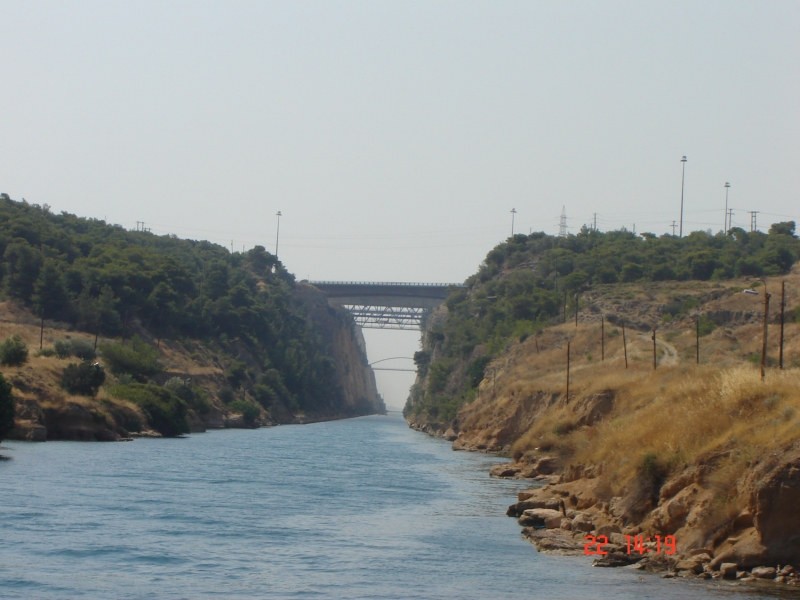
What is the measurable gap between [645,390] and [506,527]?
19444mm

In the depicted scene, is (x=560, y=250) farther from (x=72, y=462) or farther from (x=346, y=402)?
(x=72, y=462)

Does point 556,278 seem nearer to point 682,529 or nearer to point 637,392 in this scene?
point 637,392

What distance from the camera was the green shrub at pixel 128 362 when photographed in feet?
239

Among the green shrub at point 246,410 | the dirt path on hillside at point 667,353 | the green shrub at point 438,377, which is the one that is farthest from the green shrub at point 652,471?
the green shrub at point 438,377

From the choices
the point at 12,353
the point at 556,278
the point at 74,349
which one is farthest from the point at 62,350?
the point at 556,278

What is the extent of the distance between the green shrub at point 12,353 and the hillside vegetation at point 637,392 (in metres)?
30.2

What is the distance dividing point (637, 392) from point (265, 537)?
83.8ft

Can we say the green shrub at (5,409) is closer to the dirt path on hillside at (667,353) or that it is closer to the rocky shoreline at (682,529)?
the rocky shoreline at (682,529)

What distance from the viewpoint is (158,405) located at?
6588cm

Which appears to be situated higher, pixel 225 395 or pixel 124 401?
pixel 124 401

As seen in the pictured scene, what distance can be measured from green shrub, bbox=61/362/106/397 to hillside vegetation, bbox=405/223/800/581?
25.9 m

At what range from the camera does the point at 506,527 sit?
1071 inches

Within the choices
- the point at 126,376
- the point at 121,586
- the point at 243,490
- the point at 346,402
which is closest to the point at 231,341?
the point at 126,376
